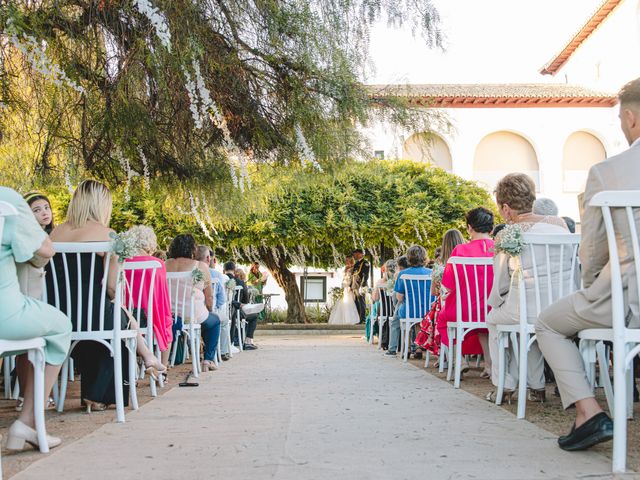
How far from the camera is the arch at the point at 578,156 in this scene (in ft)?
94.8

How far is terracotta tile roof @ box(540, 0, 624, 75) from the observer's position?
25500 millimetres

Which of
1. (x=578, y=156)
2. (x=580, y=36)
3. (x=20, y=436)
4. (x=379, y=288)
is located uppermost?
(x=580, y=36)

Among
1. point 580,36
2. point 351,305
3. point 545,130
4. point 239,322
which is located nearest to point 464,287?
point 239,322

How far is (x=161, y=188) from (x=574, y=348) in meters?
4.82

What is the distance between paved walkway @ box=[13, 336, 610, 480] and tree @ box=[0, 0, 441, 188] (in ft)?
6.43

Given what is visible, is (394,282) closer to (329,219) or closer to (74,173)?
(74,173)

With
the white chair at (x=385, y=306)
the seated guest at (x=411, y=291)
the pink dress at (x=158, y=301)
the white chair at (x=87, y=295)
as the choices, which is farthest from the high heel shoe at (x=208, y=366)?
the white chair at (x=87, y=295)

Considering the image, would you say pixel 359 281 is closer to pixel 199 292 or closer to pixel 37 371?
pixel 199 292

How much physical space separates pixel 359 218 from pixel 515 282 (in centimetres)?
1498

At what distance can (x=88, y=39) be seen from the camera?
16.8ft

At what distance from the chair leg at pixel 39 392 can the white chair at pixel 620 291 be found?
2342 mm

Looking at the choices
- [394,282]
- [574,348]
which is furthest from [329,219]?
[574,348]

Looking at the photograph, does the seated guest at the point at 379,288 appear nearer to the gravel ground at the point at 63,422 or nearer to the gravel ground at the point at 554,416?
the gravel ground at the point at 554,416

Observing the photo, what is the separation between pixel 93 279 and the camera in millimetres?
4547
